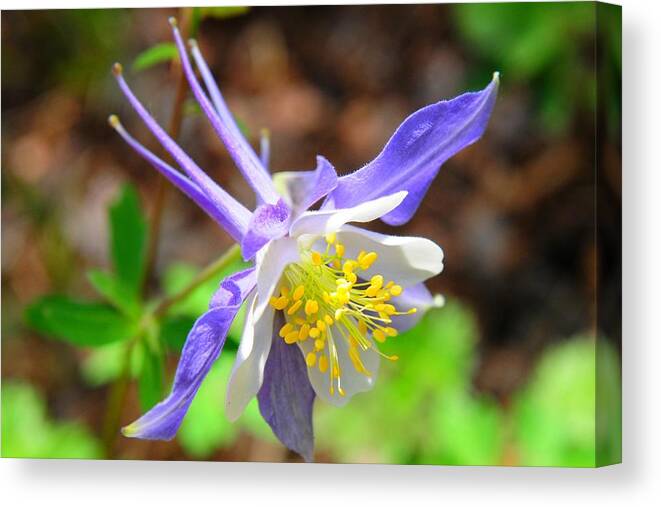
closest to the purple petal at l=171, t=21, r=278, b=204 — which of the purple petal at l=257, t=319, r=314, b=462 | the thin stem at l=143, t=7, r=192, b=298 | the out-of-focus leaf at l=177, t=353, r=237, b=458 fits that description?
the purple petal at l=257, t=319, r=314, b=462

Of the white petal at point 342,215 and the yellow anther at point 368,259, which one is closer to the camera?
the white petal at point 342,215

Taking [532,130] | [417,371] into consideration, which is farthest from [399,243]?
[532,130]

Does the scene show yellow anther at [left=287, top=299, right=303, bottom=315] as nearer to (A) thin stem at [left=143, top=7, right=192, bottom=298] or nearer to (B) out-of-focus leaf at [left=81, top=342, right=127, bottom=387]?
(A) thin stem at [left=143, top=7, right=192, bottom=298]

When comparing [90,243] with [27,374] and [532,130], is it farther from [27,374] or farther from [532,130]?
[532,130]

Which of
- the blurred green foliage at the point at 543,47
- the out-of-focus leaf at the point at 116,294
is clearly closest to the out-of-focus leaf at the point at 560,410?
the blurred green foliage at the point at 543,47

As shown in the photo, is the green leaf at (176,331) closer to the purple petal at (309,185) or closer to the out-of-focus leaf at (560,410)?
the purple petal at (309,185)
